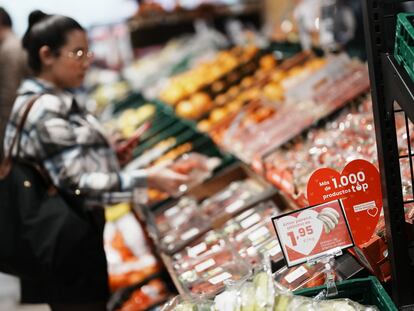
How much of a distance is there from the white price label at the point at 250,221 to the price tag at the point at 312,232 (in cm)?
88

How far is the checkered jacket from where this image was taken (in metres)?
2.50

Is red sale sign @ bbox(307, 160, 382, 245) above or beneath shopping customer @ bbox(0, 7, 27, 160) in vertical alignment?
beneath

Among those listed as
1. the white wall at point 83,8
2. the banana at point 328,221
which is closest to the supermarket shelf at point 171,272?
the banana at point 328,221

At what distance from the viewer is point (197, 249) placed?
8.11 ft

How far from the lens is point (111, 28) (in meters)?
7.61

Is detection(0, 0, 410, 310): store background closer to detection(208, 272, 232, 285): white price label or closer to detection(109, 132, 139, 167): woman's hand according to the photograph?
detection(109, 132, 139, 167): woman's hand

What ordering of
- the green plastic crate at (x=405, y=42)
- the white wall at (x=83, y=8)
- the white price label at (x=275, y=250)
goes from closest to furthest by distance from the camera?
the green plastic crate at (x=405, y=42), the white price label at (x=275, y=250), the white wall at (x=83, y=8)

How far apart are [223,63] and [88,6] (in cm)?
385

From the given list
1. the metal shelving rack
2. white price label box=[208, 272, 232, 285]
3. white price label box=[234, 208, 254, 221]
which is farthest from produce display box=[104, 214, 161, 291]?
the metal shelving rack

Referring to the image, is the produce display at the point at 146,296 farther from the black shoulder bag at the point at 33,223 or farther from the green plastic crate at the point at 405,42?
the green plastic crate at the point at 405,42

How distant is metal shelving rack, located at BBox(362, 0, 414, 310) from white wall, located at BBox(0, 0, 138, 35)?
6.67 meters

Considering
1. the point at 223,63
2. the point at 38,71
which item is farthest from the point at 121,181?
the point at 223,63

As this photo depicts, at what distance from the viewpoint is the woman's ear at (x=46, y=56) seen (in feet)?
8.13

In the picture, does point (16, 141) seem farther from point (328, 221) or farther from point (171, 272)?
point (328, 221)
